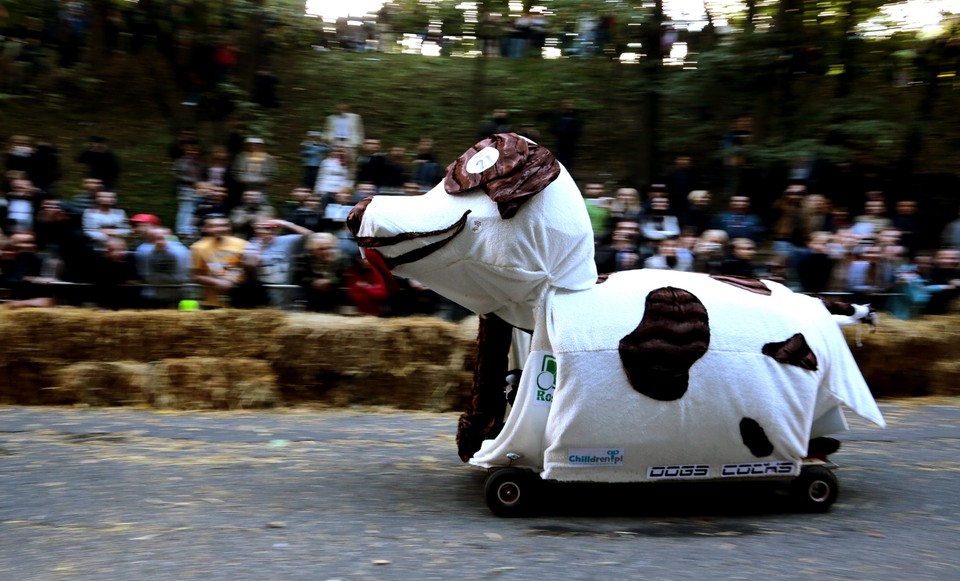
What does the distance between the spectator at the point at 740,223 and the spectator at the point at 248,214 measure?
17.5ft

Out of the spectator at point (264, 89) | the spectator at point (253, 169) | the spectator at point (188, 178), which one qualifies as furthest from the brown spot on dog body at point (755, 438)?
the spectator at point (264, 89)

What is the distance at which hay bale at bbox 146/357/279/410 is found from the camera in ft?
33.7

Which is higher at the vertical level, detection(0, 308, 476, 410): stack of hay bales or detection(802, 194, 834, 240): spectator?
detection(802, 194, 834, 240): spectator

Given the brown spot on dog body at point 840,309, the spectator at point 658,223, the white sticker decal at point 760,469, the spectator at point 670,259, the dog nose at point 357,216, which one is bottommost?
the white sticker decal at point 760,469

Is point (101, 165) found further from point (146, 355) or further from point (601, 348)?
point (601, 348)

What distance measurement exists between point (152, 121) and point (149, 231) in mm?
9265

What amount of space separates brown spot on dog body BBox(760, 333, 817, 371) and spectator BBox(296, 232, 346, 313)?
5111 mm

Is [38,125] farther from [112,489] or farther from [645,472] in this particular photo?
[645,472]

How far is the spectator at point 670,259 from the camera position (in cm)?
1086

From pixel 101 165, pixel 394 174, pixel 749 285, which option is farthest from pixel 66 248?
pixel 749 285

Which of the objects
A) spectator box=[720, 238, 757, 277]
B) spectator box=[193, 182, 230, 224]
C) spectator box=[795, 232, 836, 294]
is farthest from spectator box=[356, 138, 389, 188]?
spectator box=[795, 232, 836, 294]

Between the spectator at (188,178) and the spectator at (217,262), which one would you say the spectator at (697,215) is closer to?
the spectator at (217,262)

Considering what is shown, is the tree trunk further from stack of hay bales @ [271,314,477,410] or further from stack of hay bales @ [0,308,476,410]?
stack of hay bales @ [0,308,476,410]

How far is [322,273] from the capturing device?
1058 cm
